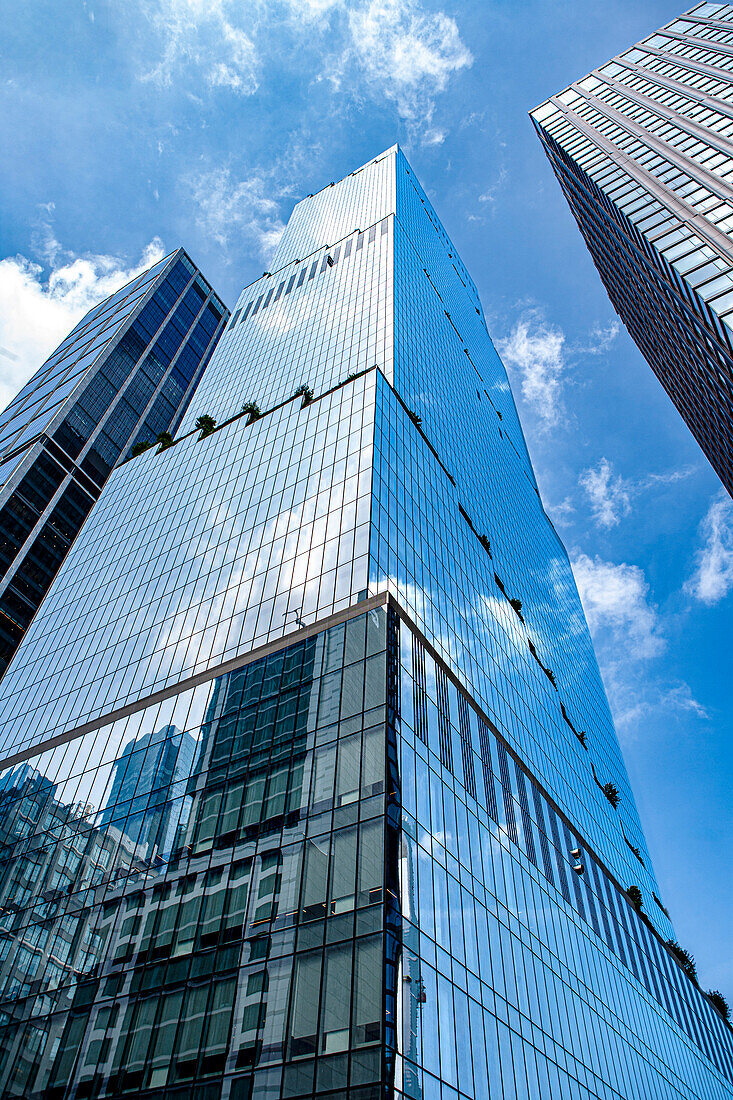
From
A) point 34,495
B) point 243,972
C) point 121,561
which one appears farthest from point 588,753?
point 34,495

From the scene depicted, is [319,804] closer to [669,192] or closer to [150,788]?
[150,788]

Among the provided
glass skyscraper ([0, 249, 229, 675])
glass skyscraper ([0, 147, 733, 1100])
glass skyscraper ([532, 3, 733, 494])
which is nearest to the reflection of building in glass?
glass skyscraper ([0, 147, 733, 1100])

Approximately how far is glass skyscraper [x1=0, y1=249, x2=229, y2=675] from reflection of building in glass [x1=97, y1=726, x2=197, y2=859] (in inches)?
2116

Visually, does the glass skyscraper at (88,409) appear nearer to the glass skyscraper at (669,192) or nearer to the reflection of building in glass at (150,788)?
the reflection of building in glass at (150,788)

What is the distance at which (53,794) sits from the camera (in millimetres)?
39125

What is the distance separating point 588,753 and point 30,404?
4247 inches

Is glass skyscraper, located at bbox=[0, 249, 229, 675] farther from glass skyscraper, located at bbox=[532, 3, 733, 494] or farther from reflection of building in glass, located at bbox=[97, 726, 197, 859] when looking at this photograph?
glass skyscraper, located at bbox=[532, 3, 733, 494]

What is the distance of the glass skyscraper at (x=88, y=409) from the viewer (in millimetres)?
89938

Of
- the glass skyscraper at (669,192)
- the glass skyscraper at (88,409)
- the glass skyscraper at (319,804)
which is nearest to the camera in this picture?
the glass skyscraper at (319,804)

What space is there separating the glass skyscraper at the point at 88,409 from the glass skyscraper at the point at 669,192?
76.8 m

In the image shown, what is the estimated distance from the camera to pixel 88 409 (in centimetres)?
10988

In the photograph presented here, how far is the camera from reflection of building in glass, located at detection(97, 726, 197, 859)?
32.1 m

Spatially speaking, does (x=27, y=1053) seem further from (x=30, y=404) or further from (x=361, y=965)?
(x=30, y=404)

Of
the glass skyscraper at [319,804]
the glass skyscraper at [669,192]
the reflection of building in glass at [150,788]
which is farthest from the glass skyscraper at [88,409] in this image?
the glass skyscraper at [669,192]
